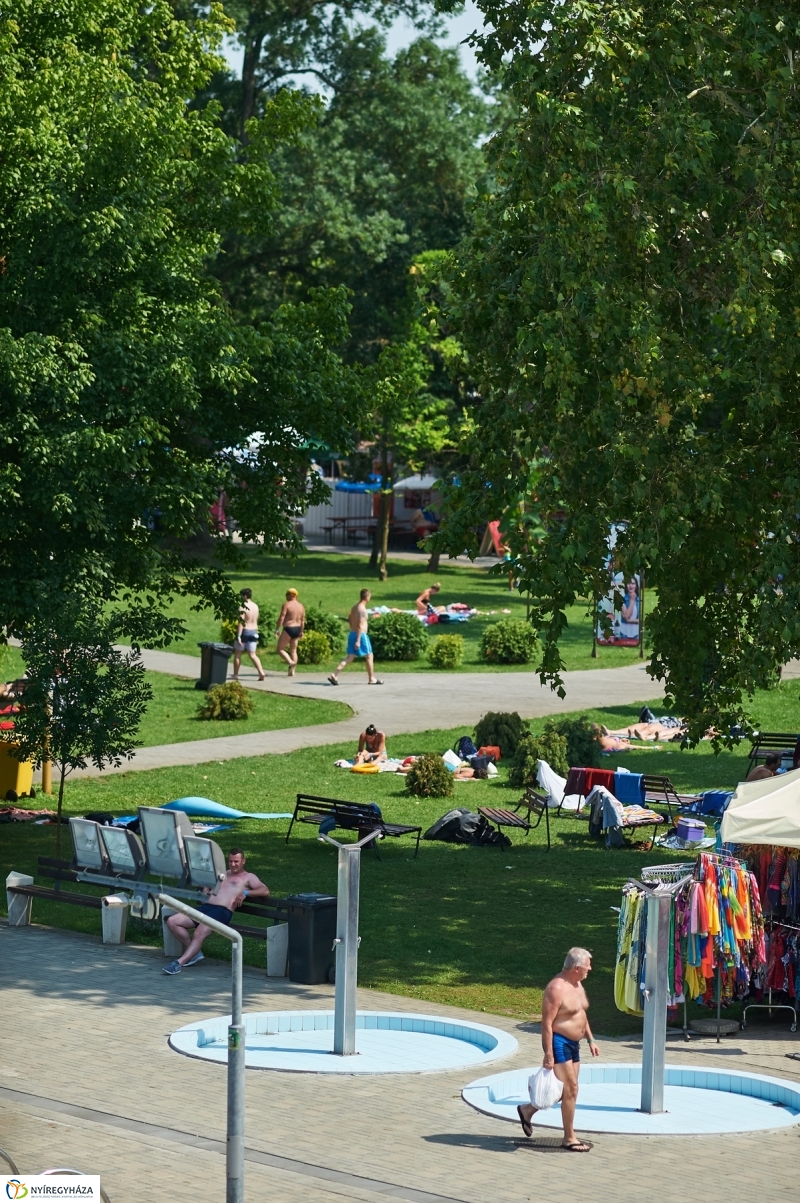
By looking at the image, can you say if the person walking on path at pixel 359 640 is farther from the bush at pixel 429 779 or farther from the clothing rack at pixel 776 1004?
the clothing rack at pixel 776 1004

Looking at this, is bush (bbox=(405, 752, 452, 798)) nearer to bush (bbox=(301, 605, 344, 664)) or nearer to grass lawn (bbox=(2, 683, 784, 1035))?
grass lawn (bbox=(2, 683, 784, 1035))

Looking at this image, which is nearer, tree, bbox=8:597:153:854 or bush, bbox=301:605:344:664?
tree, bbox=8:597:153:854

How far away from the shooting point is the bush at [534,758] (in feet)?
81.9

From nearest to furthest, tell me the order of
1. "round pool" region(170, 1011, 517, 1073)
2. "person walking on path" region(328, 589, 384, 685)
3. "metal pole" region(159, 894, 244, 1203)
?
"metal pole" region(159, 894, 244, 1203) → "round pool" region(170, 1011, 517, 1073) → "person walking on path" region(328, 589, 384, 685)

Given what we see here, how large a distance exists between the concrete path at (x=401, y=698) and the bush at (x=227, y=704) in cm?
135

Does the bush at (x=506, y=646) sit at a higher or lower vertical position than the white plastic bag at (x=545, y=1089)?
higher

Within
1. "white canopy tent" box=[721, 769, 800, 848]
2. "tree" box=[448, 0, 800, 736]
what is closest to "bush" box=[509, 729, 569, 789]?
"tree" box=[448, 0, 800, 736]

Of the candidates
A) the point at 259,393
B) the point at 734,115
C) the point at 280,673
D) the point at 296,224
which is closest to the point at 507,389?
the point at 734,115

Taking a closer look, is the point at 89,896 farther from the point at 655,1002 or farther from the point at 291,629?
the point at 291,629

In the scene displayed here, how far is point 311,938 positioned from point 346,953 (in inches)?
78.8

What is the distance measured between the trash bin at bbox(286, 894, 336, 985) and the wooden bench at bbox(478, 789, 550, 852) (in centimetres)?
612

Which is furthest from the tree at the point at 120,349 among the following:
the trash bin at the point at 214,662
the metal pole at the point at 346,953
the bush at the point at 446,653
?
the bush at the point at 446,653

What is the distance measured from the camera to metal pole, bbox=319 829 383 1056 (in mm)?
13047

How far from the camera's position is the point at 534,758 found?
2502cm
